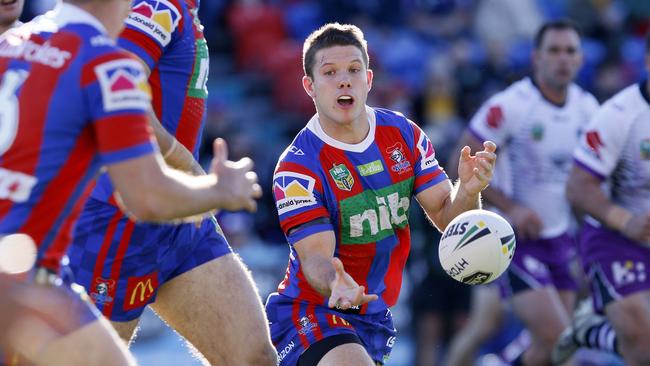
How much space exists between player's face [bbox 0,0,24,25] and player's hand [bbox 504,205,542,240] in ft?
15.8

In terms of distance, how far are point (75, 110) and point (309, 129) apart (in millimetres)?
2311

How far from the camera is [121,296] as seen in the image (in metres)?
6.65

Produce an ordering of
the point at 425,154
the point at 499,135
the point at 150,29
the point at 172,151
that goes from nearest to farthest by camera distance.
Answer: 1. the point at 172,151
2. the point at 150,29
3. the point at 425,154
4. the point at 499,135

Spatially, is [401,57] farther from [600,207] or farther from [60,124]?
[60,124]

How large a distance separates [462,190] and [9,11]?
9.03ft

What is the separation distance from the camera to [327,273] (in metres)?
6.27

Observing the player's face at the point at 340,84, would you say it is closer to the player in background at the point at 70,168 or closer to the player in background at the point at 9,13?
the player in background at the point at 9,13

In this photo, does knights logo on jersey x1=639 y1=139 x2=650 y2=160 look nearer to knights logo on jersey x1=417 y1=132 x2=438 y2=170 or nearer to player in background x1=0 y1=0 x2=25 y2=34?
knights logo on jersey x1=417 y1=132 x2=438 y2=170

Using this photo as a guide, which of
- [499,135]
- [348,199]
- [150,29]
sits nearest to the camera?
[150,29]

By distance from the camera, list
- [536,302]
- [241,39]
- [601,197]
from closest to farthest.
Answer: [601,197]
[536,302]
[241,39]

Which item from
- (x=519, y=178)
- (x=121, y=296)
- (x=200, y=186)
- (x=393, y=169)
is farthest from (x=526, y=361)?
(x=200, y=186)

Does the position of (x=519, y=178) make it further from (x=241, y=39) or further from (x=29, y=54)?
(x=241, y=39)

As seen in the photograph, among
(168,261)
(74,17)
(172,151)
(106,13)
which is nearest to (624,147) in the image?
(168,261)

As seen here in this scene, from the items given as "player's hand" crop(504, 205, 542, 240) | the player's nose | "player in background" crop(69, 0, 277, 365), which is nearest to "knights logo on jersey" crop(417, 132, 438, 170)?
the player's nose
